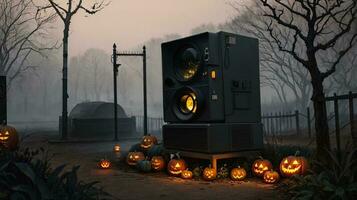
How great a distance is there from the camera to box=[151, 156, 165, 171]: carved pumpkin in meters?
7.93

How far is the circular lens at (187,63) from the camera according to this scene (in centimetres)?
Result: 740

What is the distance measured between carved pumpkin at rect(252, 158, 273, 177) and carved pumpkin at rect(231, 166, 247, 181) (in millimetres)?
237

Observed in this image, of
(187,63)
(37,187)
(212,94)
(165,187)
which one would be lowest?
(165,187)

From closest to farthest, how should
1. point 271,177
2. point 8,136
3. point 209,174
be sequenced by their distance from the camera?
point 271,177, point 209,174, point 8,136

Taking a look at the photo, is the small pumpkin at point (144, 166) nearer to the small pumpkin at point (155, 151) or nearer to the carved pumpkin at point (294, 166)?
the small pumpkin at point (155, 151)

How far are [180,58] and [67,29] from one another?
1173 cm

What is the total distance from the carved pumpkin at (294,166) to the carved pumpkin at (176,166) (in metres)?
2.05

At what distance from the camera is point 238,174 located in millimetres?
7012

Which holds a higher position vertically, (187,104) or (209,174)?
(187,104)

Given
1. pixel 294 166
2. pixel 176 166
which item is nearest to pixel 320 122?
pixel 294 166

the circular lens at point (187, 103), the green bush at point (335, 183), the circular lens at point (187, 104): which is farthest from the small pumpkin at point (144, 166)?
the green bush at point (335, 183)

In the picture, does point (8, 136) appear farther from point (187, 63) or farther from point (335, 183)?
point (335, 183)

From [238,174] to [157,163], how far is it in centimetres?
Answer: 190

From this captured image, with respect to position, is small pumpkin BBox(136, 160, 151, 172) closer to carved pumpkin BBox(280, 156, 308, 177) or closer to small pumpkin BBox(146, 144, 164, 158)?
small pumpkin BBox(146, 144, 164, 158)
